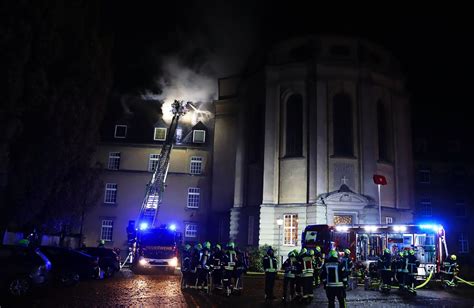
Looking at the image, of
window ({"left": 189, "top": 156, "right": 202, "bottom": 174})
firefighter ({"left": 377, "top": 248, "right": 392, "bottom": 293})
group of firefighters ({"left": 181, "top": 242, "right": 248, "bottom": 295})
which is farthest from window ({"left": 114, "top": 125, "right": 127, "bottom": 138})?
firefighter ({"left": 377, "top": 248, "right": 392, "bottom": 293})

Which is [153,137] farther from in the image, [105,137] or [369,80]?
[369,80]

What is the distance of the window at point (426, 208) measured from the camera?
41031 mm

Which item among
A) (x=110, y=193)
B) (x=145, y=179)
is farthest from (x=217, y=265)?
(x=110, y=193)

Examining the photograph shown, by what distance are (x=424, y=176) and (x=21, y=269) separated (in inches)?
1441

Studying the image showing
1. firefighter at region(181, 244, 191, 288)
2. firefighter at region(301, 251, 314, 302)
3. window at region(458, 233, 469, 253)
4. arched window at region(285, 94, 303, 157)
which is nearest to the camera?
firefighter at region(301, 251, 314, 302)

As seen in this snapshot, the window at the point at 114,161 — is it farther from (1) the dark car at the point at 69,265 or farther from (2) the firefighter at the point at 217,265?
(2) the firefighter at the point at 217,265

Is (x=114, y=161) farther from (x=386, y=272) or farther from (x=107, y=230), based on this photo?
(x=386, y=272)

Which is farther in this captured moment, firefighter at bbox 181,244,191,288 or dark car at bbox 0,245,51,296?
firefighter at bbox 181,244,191,288

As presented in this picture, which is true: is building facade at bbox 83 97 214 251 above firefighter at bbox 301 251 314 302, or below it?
above

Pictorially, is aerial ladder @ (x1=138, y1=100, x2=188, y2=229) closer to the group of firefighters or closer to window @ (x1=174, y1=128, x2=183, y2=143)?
window @ (x1=174, y1=128, x2=183, y2=143)

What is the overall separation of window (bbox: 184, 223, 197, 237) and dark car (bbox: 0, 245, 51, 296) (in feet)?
76.8

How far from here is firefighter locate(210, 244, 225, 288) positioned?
16016 mm

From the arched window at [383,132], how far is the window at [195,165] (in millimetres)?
15381

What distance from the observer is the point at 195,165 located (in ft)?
130
